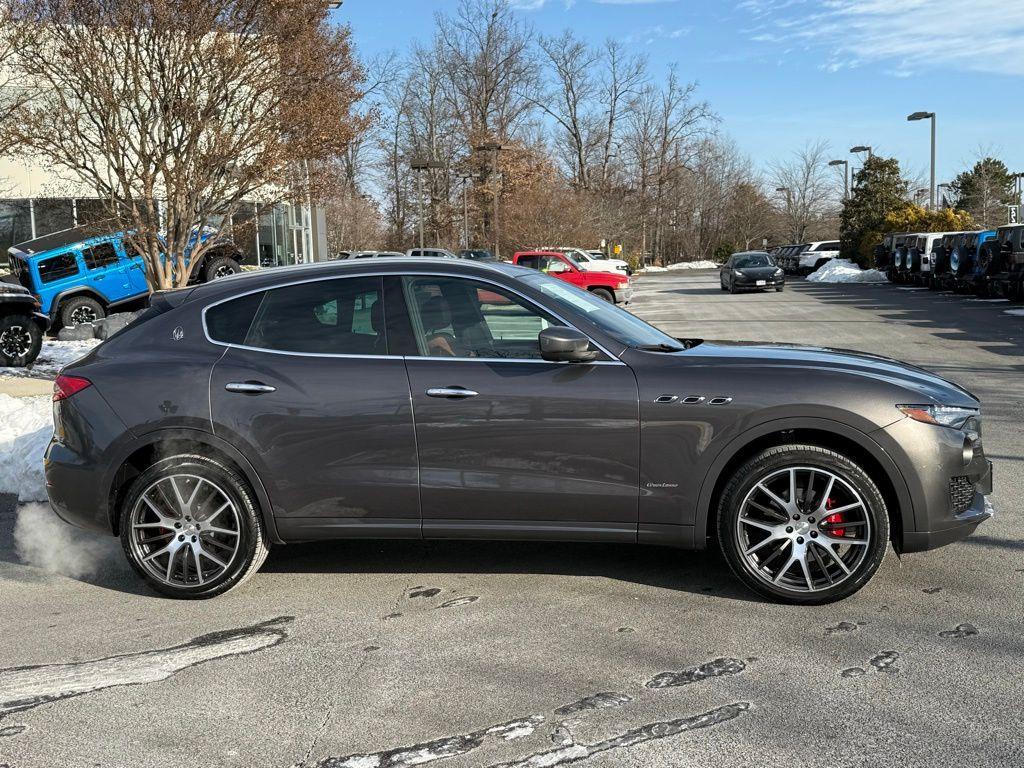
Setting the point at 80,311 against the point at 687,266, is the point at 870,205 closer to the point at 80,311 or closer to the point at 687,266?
the point at 687,266

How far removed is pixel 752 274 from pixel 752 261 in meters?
1.16

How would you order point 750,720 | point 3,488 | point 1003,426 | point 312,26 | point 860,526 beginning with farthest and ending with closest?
point 312,26
point 1003,426
point 3,488
point 860,526
point 750,720

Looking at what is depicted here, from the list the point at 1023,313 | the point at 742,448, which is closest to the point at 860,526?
the point at 742,448

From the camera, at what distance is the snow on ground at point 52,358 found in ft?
43.7

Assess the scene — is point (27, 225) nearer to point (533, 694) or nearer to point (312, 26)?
point (312, 26)

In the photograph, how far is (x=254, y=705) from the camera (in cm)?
371

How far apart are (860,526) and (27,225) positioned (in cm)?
3038

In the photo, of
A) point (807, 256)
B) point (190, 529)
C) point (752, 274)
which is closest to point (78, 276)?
point (190, 529)

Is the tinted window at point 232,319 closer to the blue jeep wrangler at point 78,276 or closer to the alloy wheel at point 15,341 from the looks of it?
the alloy wheel at point 15,341

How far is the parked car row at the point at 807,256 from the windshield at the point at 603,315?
48.5 meters

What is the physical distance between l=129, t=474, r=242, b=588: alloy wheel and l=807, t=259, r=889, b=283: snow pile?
4024 cm

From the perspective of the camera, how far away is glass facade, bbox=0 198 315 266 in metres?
20.6

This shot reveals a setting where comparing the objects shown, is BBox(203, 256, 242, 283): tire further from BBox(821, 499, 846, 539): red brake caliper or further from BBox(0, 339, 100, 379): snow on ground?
BBox(821, 499, 846, 539): red brake caliper

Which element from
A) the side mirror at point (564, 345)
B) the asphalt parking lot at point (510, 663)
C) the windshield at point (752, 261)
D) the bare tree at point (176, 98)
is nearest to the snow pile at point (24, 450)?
the asphalt parking lot at point (510, 663)
